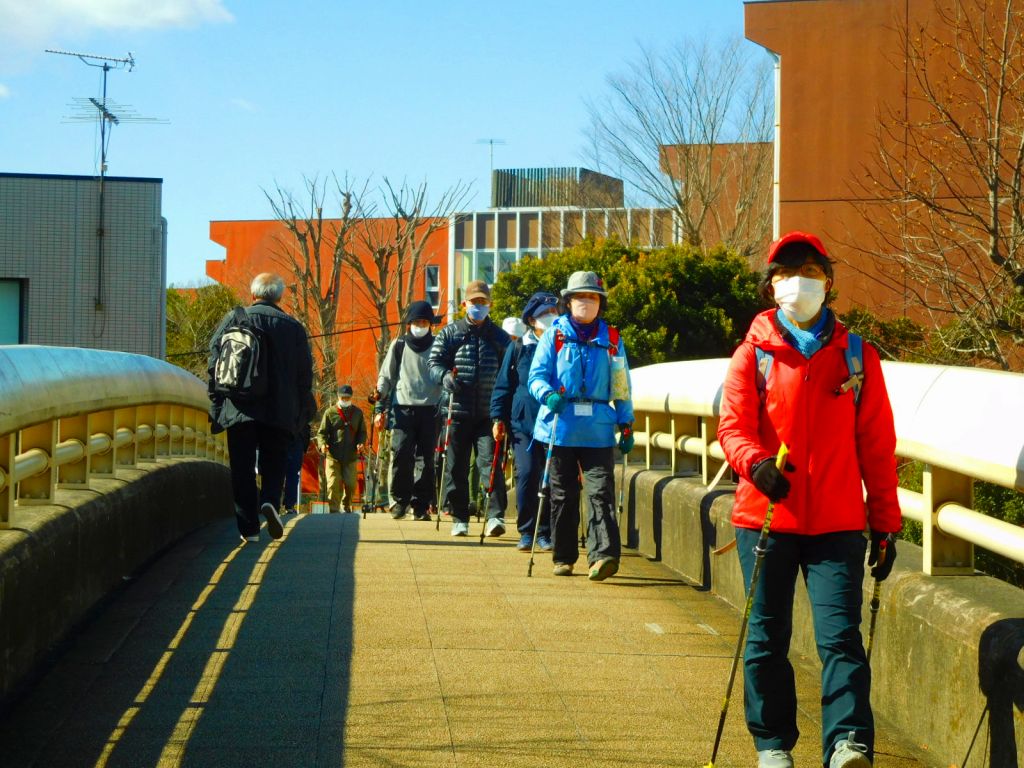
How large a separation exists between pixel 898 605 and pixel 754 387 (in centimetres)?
108

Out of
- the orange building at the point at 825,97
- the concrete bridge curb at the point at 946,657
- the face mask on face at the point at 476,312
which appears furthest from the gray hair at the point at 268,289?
the orange building at the point at 825,97

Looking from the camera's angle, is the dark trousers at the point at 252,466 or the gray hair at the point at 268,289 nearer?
the dark trousers at the point at 252,466

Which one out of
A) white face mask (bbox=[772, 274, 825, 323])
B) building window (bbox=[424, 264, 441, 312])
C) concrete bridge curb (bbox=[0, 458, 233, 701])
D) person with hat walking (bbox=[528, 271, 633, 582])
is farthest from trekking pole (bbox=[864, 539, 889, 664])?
building window (bbox=[424, 264, 441, 312])

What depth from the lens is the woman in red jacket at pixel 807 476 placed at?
4652mm

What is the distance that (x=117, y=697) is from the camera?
5.52 metres

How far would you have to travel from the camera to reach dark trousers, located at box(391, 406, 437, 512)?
43.3 feet

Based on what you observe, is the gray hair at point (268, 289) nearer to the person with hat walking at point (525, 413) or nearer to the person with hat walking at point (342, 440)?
the person with hat walking at point (525, 413)

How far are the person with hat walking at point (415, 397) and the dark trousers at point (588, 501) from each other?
3.99 m

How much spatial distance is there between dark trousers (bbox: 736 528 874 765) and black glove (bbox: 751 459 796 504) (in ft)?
0.87

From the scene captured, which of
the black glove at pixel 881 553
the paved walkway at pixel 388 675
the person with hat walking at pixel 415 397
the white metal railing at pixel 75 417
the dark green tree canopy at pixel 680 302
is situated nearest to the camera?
the black glove at pixel 881 553

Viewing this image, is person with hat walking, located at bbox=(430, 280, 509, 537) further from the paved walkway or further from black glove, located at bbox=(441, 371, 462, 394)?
the paved walkway

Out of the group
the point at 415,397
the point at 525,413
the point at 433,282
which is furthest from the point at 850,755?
the point at 433,282

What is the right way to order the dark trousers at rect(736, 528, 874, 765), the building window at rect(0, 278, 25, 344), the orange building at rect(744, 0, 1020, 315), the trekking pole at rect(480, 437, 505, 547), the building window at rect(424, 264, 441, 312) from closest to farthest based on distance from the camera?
the dark trousers at rect(736, 528, 874, 765) → the trekking pole at rect(480, 437, 505, 547) → the orange building at rect(744, 0, 1020, 315) → the building window at rect(0, 278, 25, 344) → the building window at rect(424, 264, 441, 312)

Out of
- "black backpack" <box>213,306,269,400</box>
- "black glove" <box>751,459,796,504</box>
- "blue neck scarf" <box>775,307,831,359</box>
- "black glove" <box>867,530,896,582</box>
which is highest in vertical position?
"blue neck scarf" <box>775,307,831,359</box>
